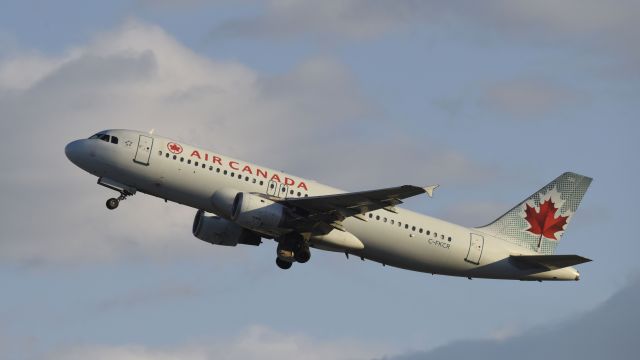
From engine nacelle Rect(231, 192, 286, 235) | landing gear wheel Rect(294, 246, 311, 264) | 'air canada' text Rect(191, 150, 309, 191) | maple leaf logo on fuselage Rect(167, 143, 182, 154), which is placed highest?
maple leaf logo on fuselage Rect(167, 143, 182, 154)

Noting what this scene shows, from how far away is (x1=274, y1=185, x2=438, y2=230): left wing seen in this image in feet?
194

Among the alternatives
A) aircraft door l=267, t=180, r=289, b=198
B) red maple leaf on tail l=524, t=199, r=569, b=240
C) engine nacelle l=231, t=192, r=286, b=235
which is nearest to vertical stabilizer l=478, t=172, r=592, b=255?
red maple leaf on tail l=524, t=199, r=569, b=240

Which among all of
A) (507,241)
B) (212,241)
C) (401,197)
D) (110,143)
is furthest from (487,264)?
(110,143)

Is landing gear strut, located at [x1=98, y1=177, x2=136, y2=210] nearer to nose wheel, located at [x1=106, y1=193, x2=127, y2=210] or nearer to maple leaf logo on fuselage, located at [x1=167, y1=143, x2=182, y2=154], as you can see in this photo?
nose wheel, located at [x1=106, y1=193, x2=127, y2=210]

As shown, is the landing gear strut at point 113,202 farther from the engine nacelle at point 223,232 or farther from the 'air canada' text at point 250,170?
the engine nacelle at point 223,232

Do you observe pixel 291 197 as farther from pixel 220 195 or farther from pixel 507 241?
pixel 507 241

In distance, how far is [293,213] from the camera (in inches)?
2438

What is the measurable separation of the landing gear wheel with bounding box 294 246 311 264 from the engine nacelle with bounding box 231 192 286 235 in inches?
77.7

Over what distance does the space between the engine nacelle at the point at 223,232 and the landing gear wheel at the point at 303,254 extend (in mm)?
4919

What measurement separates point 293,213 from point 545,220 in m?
15.5

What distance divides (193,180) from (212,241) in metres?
7.70

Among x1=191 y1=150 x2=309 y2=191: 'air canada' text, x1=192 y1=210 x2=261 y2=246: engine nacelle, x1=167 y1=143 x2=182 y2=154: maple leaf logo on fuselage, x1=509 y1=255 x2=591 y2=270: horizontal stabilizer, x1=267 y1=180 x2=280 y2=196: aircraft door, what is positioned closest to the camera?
x1=167 y1=143 x2=182 y2=154: maple leaf logo on fuselage

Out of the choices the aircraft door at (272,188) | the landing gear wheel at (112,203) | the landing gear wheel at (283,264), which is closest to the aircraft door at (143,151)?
the landing gear wheel at (112,203)

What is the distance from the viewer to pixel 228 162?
62344 mm
